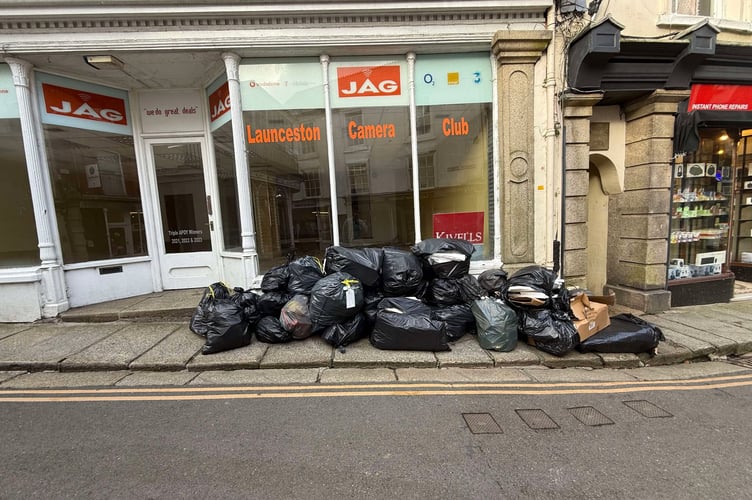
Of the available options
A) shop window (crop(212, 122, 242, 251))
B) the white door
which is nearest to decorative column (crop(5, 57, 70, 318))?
the white door

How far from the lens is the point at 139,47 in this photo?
4949mm

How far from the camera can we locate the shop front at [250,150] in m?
5.20

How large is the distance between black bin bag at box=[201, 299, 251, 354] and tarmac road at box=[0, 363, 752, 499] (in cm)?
71

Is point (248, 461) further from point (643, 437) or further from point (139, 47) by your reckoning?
point (139, 47)

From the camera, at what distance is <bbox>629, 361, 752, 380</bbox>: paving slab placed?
144 inches

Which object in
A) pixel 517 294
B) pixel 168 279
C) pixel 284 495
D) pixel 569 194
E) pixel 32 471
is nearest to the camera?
pixel 284 495

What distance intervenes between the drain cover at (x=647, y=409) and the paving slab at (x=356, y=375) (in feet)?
7.27

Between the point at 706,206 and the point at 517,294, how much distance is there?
5430 mm

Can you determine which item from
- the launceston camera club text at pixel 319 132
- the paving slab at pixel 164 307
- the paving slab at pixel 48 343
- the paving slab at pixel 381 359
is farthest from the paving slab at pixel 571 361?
the paving slab at pixel 48 343

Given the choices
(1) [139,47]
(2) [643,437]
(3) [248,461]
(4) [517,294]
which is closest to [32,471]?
(3) [248,461]

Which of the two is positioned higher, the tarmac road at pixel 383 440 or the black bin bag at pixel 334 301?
the black bin bag at pixel 334 301

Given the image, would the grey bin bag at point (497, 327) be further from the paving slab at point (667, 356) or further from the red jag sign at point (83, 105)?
the red jag sign at point (83, 105)

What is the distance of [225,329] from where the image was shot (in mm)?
4035

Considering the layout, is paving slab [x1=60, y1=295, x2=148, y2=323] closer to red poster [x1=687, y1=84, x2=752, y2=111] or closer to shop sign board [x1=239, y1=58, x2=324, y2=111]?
shop sign board [x1=239, y1=58, x2=324, y2=111]
